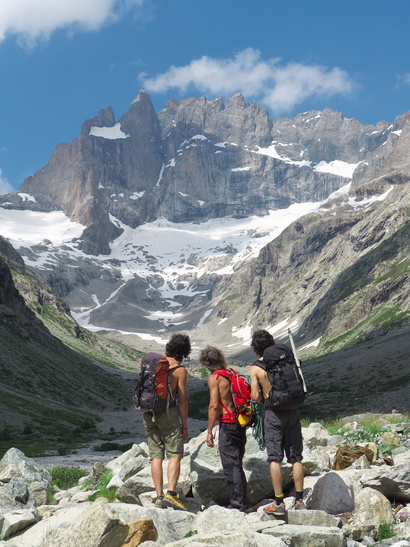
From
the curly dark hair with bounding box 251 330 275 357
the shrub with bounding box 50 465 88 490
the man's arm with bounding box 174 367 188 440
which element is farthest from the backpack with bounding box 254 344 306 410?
the shrub with bounding box 50 465 88 490

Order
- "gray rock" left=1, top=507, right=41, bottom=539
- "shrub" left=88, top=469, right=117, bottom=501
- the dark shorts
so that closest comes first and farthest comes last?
"gray rock" left=1, top=507, right=41, bottom=539 < the dark shorts < "shrub" left=88, top=469, right=117, bottom=501

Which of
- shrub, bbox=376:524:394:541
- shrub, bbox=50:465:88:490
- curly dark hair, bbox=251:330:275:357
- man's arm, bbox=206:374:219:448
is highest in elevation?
curly dark hair, bbox=251:330:275:357

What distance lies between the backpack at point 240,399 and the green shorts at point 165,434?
4.73 feet

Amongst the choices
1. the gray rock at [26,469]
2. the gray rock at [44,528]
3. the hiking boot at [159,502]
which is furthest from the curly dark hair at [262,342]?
the gray rock at [26,469]

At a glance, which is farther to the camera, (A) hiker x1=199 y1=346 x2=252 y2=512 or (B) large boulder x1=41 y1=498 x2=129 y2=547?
(A) hiker x1=199 y1=346 x2=252 y2=512

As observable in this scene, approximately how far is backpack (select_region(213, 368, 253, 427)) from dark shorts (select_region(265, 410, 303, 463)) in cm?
50

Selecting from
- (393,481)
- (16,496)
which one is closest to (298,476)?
(393,481)

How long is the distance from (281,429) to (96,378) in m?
130

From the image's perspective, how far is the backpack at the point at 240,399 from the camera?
13156mm

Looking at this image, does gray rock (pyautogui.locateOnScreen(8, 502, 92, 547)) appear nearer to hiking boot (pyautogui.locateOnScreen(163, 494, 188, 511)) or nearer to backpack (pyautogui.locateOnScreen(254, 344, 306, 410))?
hiking boot (pyautogui.locateOnScreen(163, 494, 188, 511))

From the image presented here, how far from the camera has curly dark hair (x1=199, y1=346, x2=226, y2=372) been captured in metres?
13.7

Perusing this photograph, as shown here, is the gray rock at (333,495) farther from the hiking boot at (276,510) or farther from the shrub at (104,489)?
the shrub at (104,489)

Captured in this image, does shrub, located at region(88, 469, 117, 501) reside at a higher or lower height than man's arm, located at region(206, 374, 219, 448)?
lower

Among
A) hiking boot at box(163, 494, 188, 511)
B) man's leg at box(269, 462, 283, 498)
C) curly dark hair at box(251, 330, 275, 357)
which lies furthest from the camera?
curly dark hair at box(251, 330, 275, 357)
